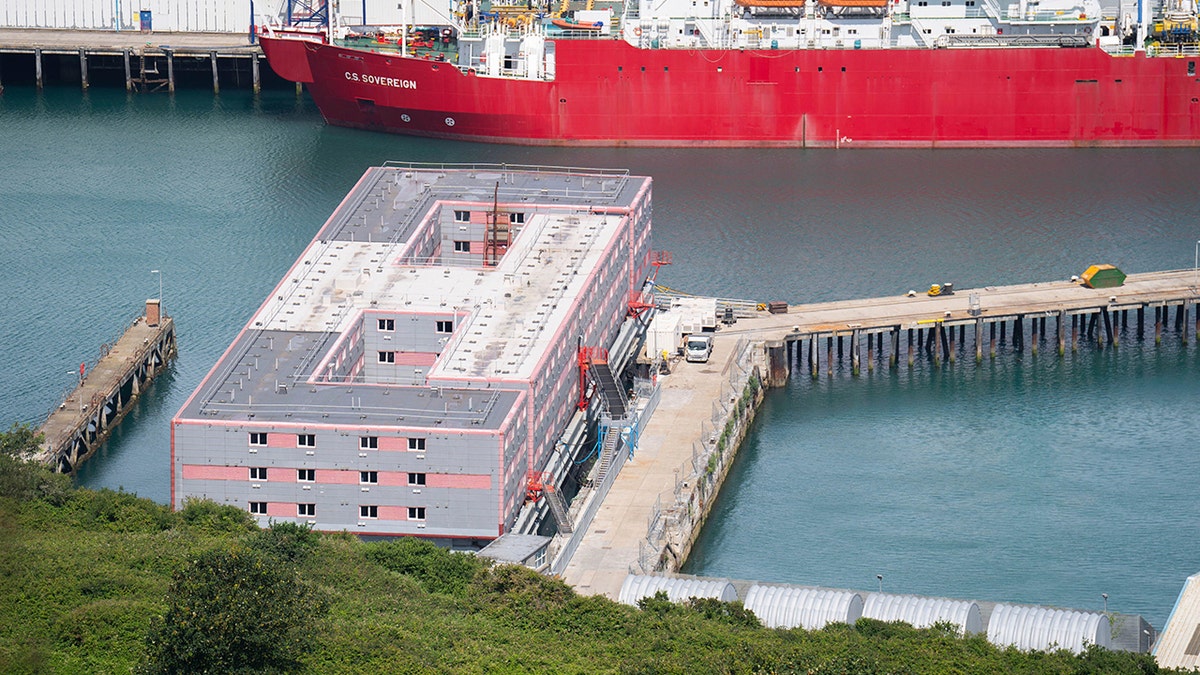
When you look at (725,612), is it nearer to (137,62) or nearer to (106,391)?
(106,391)

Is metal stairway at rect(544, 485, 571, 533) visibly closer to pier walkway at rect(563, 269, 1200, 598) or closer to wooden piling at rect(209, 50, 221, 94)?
pier walkway at rect(563, 269, 1200, 598)

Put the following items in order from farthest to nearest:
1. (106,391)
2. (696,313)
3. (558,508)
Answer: (696,313)
(106,391)
(558,508)

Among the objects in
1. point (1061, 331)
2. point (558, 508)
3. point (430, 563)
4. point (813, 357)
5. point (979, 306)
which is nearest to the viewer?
point (430, 563)

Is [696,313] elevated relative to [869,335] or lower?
elevated

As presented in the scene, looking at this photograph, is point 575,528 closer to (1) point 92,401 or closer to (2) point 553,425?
(2) point 553,425

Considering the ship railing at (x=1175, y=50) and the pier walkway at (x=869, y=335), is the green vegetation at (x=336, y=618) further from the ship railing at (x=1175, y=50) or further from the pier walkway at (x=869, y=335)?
the ship railing at (x=1175, y=50)

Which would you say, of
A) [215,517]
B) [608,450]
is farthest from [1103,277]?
[215,517]

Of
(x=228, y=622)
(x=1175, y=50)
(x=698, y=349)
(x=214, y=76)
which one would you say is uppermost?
(x=1175, y=50)

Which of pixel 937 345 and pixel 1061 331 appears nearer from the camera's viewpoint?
pixel 937 345

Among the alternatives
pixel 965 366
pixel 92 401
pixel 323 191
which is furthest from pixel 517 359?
pixel 323 191
